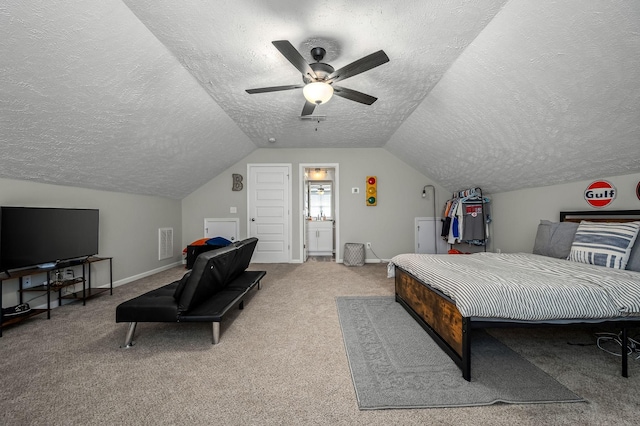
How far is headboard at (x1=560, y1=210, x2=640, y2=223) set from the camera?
2.53 m

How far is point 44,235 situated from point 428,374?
12.8ft

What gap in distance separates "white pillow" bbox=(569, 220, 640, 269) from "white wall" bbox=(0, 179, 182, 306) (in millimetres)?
5630

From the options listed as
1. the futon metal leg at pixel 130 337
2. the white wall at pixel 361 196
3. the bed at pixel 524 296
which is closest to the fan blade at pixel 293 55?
the bed at pixel 524 296

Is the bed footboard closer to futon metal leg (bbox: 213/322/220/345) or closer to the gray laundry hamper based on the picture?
futon metal leg (bbox: 213/322/220/345)

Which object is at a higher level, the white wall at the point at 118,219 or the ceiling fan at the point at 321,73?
the ceiling fan at the point at 321,73

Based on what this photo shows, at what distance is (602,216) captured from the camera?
2785 millimetres

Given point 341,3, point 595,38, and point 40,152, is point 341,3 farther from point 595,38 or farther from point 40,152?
point 40,152

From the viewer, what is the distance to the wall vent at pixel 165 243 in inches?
192

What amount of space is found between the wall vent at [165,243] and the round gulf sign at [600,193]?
6475 mm

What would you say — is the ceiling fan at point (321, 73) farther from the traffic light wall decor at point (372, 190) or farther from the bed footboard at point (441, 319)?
the traffic light wall decor at point (372, 190)

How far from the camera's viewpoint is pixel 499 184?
4184 mm

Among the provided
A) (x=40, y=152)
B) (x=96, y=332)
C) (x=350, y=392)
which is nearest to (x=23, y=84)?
(x=40, y=152)

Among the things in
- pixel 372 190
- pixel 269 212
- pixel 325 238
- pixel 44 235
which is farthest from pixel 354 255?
pixel 44 235

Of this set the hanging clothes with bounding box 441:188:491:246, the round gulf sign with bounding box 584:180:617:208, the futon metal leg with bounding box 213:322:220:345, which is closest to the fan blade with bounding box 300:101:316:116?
the futon metal leg with bounding box 213:322:220:345
